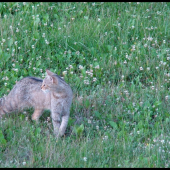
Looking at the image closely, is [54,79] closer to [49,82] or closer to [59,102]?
[49,82]

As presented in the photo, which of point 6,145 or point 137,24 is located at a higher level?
point 137,24

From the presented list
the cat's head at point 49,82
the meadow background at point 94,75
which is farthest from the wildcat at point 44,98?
the meadow background at point 94,75

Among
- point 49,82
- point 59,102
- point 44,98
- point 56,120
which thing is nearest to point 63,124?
point 56,120

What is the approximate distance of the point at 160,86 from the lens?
8.82 metres

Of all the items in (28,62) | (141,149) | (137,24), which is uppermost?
(137,24)

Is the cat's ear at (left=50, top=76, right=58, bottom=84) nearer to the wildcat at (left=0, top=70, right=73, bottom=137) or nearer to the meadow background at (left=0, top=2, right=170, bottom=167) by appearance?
the wildcat at (left=0, top=70, right=73, bottom=137)

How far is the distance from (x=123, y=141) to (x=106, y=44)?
3769mm

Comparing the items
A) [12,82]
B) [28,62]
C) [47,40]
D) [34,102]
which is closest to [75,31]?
[47,40]

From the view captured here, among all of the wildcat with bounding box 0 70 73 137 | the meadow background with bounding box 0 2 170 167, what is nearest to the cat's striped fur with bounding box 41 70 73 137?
the wildcat with bounding box 0 70 73 137

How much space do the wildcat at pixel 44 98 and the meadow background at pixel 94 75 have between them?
212 mm

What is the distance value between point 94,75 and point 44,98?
5.92 ft

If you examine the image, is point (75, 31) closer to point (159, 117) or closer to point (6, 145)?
point (159, 117)

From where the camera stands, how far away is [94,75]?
9266 millimetres

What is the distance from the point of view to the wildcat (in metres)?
7.43
